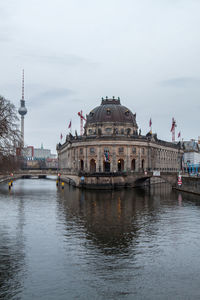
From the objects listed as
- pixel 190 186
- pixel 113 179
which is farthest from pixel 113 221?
pixel 113 179

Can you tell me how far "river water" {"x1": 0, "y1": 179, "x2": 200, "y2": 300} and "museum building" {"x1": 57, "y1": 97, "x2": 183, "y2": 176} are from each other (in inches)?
2441

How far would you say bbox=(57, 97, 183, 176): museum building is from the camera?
403ft

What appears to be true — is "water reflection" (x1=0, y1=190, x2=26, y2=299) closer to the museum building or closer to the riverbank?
the riverbank

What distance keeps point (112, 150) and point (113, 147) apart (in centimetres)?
114

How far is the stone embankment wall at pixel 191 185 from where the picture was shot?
82.0 m

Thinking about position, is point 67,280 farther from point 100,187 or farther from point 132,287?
point 100,187

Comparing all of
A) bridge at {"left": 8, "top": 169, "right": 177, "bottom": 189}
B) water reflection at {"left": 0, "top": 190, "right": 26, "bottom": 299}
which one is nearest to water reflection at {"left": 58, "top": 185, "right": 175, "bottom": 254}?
water reflection at {"left": 0, "top": 190, "right": 26, "bottom": 299}

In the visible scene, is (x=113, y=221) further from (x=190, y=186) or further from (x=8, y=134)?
(x=190, y=186)

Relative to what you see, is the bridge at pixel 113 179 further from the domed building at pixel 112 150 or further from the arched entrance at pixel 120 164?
the arched entrance at pixel 120 164

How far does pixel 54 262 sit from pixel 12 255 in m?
4.20

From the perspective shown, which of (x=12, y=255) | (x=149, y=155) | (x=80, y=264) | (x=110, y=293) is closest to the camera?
(x=110, y=293)

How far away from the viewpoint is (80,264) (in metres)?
27.7

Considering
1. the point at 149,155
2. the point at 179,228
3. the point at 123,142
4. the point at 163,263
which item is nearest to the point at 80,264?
the point at 163,263

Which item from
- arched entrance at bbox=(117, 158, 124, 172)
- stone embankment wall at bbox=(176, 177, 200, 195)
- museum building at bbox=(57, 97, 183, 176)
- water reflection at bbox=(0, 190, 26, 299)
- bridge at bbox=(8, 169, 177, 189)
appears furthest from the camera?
arched entrance at bbox=(117, 158, 124, 172)
